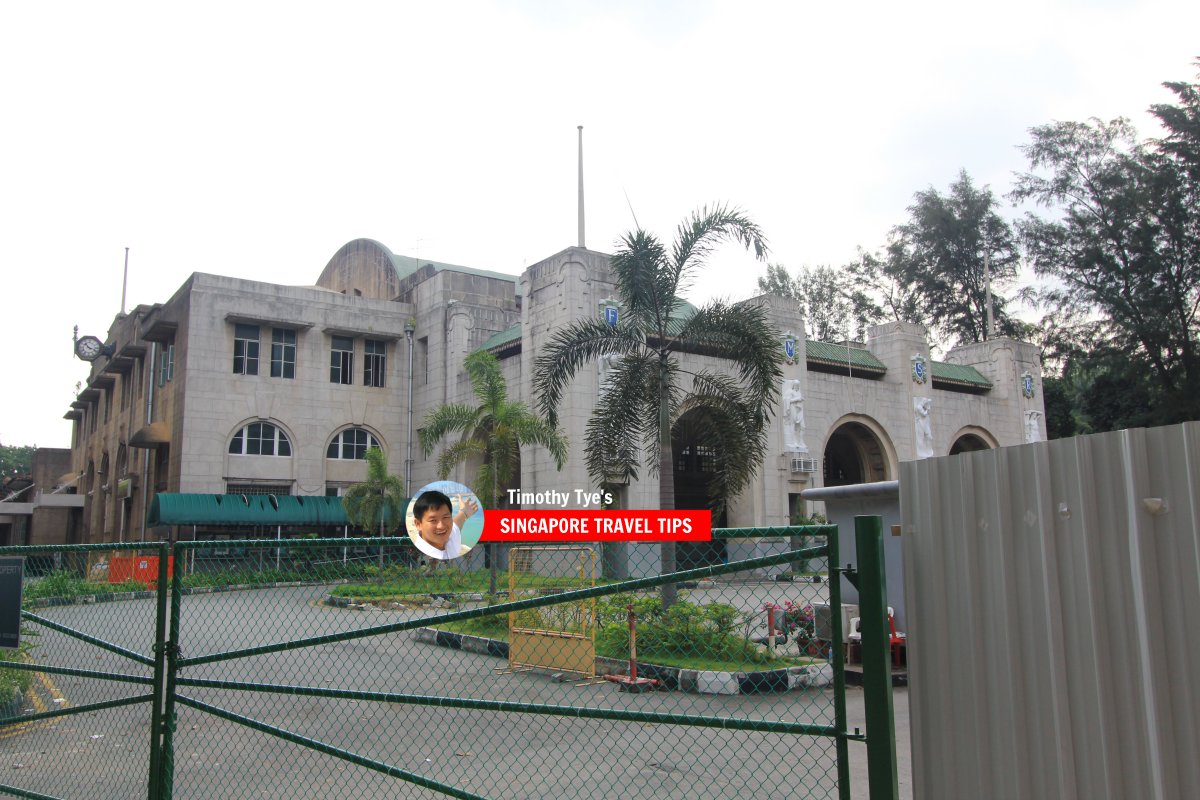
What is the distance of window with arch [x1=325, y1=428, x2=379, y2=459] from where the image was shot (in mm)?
36013

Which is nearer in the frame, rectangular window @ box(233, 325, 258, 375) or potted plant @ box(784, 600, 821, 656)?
potted plant @ box(784, 600, 821, 656)

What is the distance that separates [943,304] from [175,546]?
53898 millimetres

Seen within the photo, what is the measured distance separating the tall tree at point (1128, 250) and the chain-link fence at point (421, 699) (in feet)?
111

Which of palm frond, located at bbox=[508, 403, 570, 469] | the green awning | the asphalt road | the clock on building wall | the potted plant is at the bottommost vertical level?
the asphalt road

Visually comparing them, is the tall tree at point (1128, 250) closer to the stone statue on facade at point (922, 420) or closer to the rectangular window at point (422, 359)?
the stone statue on facade at point (922, 420)

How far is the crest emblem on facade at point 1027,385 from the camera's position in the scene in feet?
142

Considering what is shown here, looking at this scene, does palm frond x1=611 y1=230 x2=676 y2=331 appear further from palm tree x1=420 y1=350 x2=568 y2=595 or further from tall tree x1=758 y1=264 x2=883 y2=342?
tall tree x1=758 y1=264 x2=883 y2=342

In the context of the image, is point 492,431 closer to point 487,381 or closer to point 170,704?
point 487,381

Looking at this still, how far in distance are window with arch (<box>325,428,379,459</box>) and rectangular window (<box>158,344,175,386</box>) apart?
6547 millimetres

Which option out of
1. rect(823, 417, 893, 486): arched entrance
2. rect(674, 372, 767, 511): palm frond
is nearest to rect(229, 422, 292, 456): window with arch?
rect(823, 417, 893, 486): arched entrance

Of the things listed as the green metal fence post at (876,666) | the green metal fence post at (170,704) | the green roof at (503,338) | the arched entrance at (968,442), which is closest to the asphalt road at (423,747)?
the green metal fence post at (170,704)

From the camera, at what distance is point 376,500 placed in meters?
29.3

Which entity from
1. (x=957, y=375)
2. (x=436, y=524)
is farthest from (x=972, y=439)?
(x=436, y=524)

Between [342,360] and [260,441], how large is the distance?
4629mm
